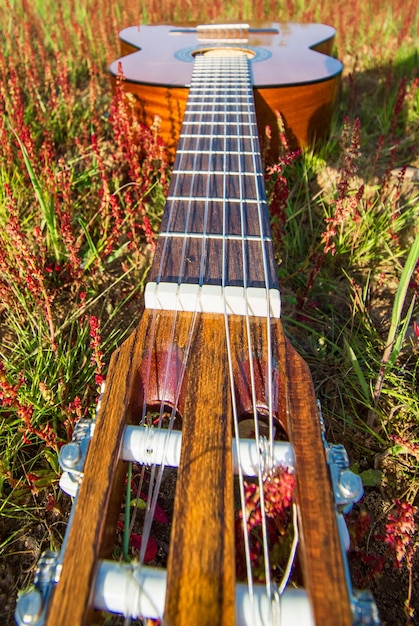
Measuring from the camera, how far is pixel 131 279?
2344mm

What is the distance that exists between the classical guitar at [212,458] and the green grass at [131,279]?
42cm

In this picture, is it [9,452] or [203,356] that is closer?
[203,356]

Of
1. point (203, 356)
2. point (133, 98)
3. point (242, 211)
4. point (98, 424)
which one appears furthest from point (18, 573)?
point (133, 98)

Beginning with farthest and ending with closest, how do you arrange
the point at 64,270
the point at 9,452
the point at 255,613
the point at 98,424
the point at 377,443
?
the point at 64,270 < the point at 377,443 < the point at 9,452 < the point at 98,424 < the point at 255,613

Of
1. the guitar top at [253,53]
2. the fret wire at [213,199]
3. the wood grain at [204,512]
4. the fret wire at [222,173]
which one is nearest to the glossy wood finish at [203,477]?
the wood grain at [204,512]

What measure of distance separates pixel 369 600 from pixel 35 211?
8.20 ft

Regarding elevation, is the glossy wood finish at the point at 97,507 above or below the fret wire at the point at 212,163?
below

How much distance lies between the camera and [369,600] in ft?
2.35

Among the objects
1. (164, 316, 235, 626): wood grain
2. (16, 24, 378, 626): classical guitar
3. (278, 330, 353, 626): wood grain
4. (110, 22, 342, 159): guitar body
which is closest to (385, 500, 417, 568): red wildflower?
(16, 24, 378, 626): classical guitar

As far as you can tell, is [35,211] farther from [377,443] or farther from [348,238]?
[377,443]

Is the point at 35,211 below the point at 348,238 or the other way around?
the other way around

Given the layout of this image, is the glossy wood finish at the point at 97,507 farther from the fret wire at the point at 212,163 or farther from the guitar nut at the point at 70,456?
the fret wire at the point at 212,163

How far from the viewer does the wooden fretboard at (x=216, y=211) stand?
131cm

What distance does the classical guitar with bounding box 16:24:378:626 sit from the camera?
0.71 m
